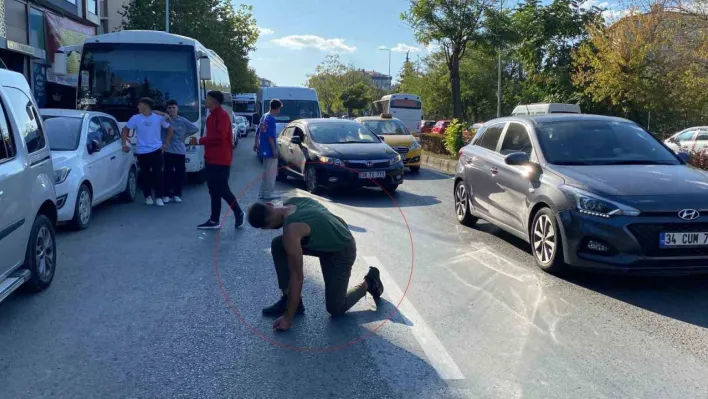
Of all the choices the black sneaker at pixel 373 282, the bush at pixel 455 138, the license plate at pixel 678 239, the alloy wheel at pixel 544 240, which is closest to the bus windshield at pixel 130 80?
the alloy wheel at pixel 544 240

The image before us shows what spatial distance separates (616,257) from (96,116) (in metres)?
8.22

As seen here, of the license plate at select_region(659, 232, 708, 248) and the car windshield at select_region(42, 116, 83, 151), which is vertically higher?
the car windshield at select_region(42, 116, 83, 151)

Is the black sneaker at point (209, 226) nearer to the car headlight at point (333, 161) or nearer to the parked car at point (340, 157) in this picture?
the parked car at point (340, 157)

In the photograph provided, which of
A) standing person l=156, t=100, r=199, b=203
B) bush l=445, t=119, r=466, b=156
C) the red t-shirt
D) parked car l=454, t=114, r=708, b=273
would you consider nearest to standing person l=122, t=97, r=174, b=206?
standing person l=156, t=100, r=199, b=203

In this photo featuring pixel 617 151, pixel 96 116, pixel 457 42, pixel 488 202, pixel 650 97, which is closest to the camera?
pixel 617 151

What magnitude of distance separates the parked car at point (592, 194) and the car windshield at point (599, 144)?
11 mm

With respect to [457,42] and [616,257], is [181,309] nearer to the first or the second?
[616,257]

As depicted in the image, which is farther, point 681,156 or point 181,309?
point 681,156

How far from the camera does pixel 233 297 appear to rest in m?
5.82

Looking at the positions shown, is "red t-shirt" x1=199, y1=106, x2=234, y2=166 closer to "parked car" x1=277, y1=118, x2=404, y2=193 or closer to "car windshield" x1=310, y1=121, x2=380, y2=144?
"parked car" x1=277, y1=118, x2=404, y2=193

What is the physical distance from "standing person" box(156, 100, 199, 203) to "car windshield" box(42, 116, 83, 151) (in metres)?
Result: 1.80

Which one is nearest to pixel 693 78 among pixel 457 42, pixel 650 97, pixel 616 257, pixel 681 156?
pixel 650 97

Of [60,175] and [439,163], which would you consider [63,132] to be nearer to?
[60,175]

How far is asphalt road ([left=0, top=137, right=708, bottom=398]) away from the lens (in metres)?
4.00
